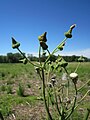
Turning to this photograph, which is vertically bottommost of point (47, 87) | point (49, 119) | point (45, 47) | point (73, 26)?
point (49, 119)

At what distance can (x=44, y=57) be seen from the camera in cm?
172

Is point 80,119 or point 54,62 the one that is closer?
point 54,62

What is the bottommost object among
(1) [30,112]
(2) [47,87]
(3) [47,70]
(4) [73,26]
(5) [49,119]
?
(1) [30,112]

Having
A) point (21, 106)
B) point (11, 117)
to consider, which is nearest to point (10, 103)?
point (21, 106)

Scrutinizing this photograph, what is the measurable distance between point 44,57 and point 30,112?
545cm

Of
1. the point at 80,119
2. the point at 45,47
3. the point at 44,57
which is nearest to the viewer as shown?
the point at 45,47

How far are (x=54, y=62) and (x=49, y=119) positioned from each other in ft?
1.30

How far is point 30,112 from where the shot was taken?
22.9ft

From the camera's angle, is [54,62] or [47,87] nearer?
[54,62]

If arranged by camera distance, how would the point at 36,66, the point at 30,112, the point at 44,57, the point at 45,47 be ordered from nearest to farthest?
the point at 45,47 < the point at 36,66 < the point at 44,57 < the point at 30,112

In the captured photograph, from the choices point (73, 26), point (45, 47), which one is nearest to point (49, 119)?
point (45, 47)

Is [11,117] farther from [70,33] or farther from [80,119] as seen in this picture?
[70,33]

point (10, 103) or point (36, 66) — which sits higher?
point (36, 66)

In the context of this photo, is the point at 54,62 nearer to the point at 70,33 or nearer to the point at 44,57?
the point at 44,57
